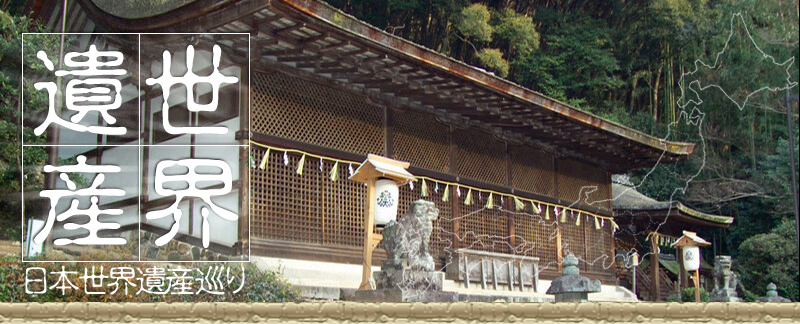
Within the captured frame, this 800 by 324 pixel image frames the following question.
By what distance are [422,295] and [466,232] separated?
5.22 m

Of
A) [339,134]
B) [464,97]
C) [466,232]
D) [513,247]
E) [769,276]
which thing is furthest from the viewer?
[769,276]

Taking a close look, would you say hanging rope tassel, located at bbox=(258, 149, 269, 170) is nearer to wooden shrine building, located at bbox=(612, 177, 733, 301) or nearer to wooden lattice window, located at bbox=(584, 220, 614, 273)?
wooden lattice window, located at bbox=(584, 220, 614, 273)

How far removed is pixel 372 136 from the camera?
10.6m

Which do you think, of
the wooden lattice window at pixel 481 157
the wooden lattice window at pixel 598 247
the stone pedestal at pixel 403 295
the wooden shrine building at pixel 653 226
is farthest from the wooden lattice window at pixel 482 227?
the stone pedestal at pixel 403 295

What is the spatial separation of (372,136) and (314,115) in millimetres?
1147

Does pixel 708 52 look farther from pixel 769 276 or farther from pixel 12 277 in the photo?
pixel 12 277

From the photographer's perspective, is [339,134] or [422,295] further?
[339,134]

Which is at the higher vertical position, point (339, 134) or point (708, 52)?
point (708, 52)

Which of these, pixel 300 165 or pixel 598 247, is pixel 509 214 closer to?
pixel 598 247

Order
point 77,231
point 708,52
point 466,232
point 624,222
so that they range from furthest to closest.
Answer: point 708,52, point 624,222, point 466,232, point 77,231

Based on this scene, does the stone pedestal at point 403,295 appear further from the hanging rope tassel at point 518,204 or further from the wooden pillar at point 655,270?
the wooden pillar at point 655,270

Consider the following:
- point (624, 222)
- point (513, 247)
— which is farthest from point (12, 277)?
point (624, 222)

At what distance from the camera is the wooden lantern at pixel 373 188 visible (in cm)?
770

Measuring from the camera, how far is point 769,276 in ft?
54.6
